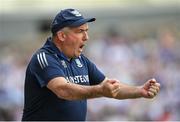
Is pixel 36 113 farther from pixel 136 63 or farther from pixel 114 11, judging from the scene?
pixel 114 11

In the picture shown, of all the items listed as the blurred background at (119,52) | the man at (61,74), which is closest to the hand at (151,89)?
the man at (61,74)

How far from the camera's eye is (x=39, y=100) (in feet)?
27.6

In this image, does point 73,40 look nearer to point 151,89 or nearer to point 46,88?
point 46,88

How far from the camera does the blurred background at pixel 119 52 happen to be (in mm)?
14695

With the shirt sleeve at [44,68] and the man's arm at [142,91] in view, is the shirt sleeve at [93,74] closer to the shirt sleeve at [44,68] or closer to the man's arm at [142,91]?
the man's arm at [142,91]

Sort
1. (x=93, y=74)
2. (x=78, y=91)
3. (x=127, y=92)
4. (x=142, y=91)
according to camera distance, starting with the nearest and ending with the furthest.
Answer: (x=78, y=91) < (x=142, y=91) < (x=127, y=92) < (x=93, y=74)

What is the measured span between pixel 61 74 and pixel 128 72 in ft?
25.7

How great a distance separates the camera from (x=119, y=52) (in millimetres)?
17219

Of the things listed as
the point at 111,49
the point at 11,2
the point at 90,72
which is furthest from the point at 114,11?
the point at 90,72

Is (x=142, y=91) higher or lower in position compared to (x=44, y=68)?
lower

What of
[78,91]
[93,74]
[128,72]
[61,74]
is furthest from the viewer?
[128,72]

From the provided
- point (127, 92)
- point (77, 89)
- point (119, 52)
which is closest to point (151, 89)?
point (127, 92)

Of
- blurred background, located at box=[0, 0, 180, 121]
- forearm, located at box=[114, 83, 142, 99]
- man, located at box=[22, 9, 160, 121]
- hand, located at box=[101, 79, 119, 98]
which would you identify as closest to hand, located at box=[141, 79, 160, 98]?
man, located at box=[22, 9, 160, 121]

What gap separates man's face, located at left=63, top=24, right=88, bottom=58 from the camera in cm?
829
